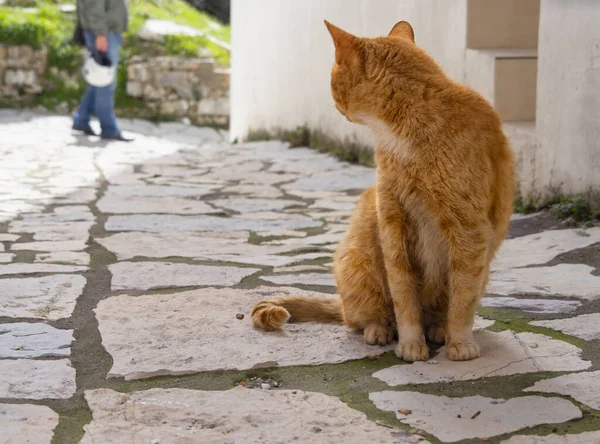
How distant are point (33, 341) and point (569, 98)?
127 inches

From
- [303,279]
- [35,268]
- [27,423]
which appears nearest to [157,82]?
[35,268]

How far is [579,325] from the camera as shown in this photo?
10.0ft

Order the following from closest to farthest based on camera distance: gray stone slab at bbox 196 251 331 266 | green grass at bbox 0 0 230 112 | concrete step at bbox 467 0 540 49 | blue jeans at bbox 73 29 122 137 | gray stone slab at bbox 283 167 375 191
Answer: gray stone slab at bbox 196 251 331 266 → concrete step at bbox 467 0 540 49 → gray stone slab at bbox 283 167 375 191 → blue jeans at bbox 73 29 122 137 → green grass at bbox 0 0 230 112

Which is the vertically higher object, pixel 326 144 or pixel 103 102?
pixel 103 102

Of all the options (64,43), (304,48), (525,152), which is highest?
(64,43)

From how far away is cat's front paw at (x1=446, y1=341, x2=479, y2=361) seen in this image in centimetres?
273

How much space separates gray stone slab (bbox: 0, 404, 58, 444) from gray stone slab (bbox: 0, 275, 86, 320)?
890 millimetres

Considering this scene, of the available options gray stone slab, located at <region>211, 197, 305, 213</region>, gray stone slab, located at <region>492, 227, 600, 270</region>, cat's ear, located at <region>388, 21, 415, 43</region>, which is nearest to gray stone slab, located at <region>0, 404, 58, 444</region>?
cat's ear, located at <region>388, 21, 415, 43</region>

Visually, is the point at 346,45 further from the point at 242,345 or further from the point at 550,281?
the point at 550,281

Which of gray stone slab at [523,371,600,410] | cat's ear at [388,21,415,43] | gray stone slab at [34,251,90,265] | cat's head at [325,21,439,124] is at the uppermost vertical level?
cat's ear at [388,21,415,43]

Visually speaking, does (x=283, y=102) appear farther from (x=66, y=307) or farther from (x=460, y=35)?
(x=66, y=307)

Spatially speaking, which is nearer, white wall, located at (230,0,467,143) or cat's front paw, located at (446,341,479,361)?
cat's front paw, located at (446,341,479,361)

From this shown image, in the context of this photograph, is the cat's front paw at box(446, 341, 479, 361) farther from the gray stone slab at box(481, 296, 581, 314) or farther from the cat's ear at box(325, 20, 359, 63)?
the cat's ear at box(325, 20, 359, 63)

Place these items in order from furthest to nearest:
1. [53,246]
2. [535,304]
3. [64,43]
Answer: [64,43] → [53,246] → [535,304]
